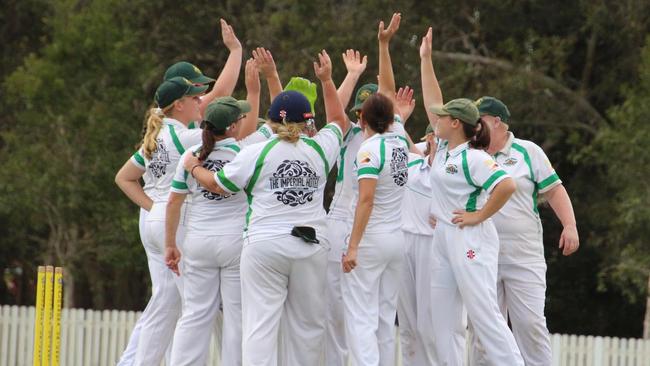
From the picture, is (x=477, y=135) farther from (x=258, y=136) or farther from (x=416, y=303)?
(x=258, y=136)

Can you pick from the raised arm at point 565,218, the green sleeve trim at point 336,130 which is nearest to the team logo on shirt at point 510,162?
the raised arm at point 565,218

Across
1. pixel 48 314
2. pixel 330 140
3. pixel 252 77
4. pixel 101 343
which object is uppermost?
pixel 252 77

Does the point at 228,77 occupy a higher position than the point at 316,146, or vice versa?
the point at 228,77

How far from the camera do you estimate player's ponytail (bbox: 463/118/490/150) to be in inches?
424

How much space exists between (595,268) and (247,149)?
69.0 feet

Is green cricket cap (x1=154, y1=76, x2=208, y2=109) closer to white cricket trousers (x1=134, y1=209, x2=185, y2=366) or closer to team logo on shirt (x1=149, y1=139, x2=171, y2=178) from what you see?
team logo on shirt (x1=149, y1=139, x2=171, y2=178)

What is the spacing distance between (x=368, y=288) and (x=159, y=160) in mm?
1946

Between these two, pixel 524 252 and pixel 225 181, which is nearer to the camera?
pixel 225 181

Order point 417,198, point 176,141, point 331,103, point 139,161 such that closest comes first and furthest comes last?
point 331,103, point 176,141, point 139,161, point 417,198

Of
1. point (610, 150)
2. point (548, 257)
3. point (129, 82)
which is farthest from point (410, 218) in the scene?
point (548, 257)

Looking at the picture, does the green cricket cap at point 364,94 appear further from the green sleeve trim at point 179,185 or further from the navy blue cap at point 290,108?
the green sleeve trim at point 179,185

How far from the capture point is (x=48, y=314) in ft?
40.9

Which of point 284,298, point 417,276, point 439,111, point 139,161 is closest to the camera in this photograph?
point 284,298

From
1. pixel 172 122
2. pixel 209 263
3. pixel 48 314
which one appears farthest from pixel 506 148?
pixel 48 314
